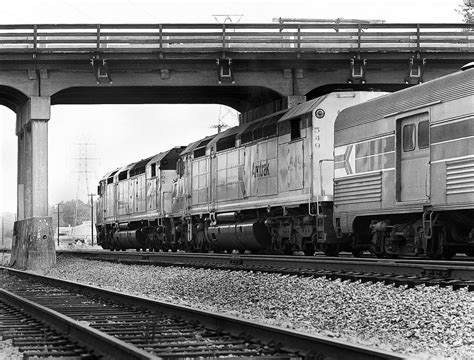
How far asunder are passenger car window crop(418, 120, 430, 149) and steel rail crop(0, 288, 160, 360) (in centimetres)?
791

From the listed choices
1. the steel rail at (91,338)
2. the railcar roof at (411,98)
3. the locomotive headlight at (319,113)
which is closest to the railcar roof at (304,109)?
the locomotive headlight at (319,113)

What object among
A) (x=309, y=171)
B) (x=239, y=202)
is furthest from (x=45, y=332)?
(x=239, y=202)

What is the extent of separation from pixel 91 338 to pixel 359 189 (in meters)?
11.2

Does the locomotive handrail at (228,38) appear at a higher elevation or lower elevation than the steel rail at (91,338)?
higher

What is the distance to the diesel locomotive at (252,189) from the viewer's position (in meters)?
20.8

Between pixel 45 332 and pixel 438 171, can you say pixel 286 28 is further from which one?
pixel 45 332

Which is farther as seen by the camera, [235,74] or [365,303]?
[235,74]

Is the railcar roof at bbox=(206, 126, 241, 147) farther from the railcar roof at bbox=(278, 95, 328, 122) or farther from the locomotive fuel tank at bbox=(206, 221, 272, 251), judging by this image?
the railcar roof at bbox=(278, 95, 328, 122)

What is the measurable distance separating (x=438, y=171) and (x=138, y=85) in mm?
13506

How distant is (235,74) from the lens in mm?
26734

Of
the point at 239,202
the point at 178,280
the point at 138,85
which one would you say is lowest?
the point at 178,280

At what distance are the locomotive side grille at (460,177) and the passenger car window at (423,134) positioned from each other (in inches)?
34.4

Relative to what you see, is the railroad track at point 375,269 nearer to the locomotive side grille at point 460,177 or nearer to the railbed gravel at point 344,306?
the railbed gravel at point 344,306

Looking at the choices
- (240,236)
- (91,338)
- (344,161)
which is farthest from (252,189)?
(91,338)
